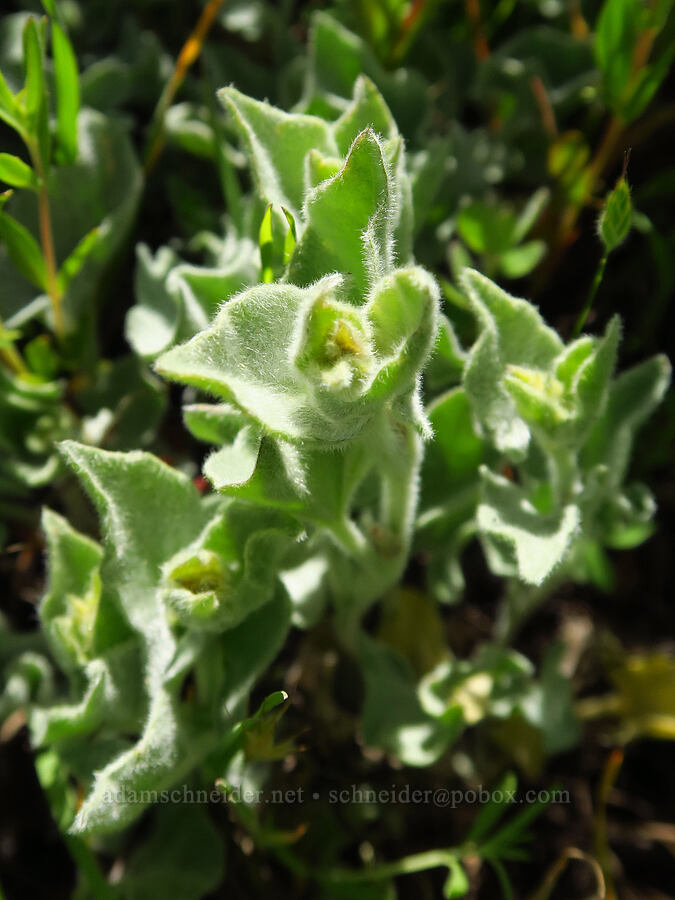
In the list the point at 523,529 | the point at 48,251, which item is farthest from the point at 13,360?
the point at 523,529

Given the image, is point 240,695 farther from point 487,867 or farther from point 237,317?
point 487,867

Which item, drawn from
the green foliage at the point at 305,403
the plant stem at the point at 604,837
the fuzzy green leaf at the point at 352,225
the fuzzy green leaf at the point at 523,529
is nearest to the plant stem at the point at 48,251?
the green foliage at the point at 305,403

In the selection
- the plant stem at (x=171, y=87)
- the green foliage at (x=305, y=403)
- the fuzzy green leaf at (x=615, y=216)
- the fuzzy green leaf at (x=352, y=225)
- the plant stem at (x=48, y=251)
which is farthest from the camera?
the plant stem at (x=171, y=87)

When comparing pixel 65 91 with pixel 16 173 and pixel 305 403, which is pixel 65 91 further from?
pixel 305 403

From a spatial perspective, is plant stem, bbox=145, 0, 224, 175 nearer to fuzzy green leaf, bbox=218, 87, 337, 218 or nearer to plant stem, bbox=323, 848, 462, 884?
fuzzy green leaf, bbox=218, 87, 337, 218

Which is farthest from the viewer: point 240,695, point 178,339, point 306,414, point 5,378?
point 5,378

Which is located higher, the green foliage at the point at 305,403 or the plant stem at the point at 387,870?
the green foliage at the point at 305,403

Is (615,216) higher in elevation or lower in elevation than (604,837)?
higher

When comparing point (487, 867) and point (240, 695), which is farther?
point (487, 867)

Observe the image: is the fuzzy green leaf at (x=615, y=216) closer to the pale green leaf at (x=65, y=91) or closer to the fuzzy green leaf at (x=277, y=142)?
the fuzzy green leaf at (x=277, y=142)

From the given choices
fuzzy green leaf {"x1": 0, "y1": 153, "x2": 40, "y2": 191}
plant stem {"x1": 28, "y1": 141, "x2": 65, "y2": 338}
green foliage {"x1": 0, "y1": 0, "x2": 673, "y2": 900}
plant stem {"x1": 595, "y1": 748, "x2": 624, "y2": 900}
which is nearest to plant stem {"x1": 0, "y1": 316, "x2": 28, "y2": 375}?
green foliage {"x1": 0, "y1": 0, "x2": 673, "y2": 900}

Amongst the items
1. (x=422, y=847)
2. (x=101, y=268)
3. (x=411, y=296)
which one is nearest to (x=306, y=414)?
(x=411, y=296)
